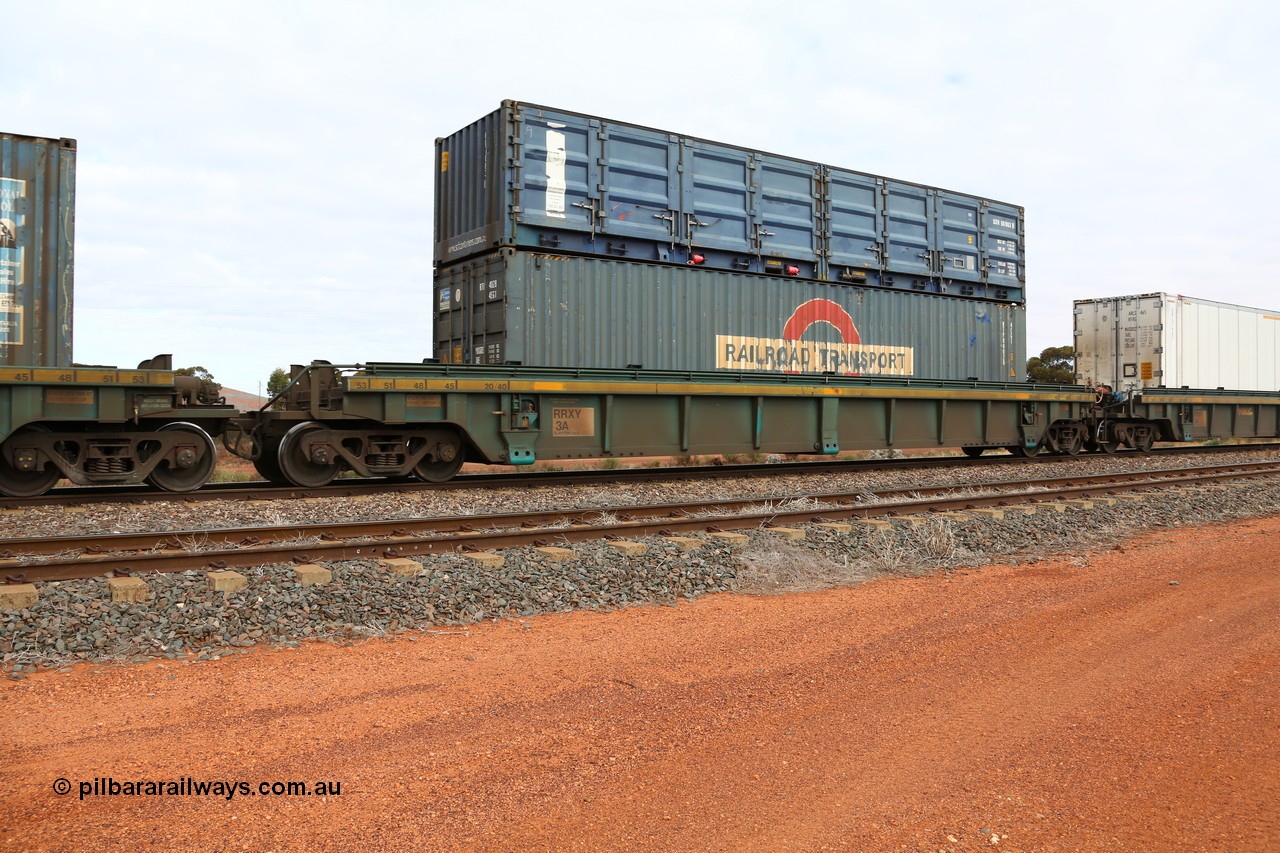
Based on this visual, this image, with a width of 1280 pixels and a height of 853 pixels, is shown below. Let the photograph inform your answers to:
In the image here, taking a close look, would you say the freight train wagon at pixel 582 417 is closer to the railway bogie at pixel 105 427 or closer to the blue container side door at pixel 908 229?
the railway bogie at pixel 105 427

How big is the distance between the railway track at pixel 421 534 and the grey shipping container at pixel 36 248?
3.91 meters

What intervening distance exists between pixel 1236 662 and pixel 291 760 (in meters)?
4.78

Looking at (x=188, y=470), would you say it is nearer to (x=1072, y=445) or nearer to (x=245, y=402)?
(x=1072, y=445)

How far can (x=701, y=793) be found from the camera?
3.27 m

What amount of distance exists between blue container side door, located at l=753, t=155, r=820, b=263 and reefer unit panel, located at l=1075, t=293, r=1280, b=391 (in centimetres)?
1143

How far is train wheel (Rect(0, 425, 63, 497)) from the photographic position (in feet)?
30.9

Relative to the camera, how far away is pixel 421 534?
7.85 meters

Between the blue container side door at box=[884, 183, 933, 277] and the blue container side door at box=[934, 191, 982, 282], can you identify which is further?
the blue container side door at box=[934, 191, 982, 282]

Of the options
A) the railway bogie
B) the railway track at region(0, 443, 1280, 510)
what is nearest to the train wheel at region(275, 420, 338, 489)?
the railway track at region(0, 443, 1280, 510)

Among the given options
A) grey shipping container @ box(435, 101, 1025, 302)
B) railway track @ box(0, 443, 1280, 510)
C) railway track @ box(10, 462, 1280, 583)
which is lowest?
railway track @ box(10, 462, 1280, 583)

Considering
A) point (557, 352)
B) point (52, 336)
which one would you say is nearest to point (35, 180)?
point (52, 336)

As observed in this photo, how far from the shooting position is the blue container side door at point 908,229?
1616cm

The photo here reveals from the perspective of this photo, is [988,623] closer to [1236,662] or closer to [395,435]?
[1236,662]

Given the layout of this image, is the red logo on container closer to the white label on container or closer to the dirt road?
the white label on container
